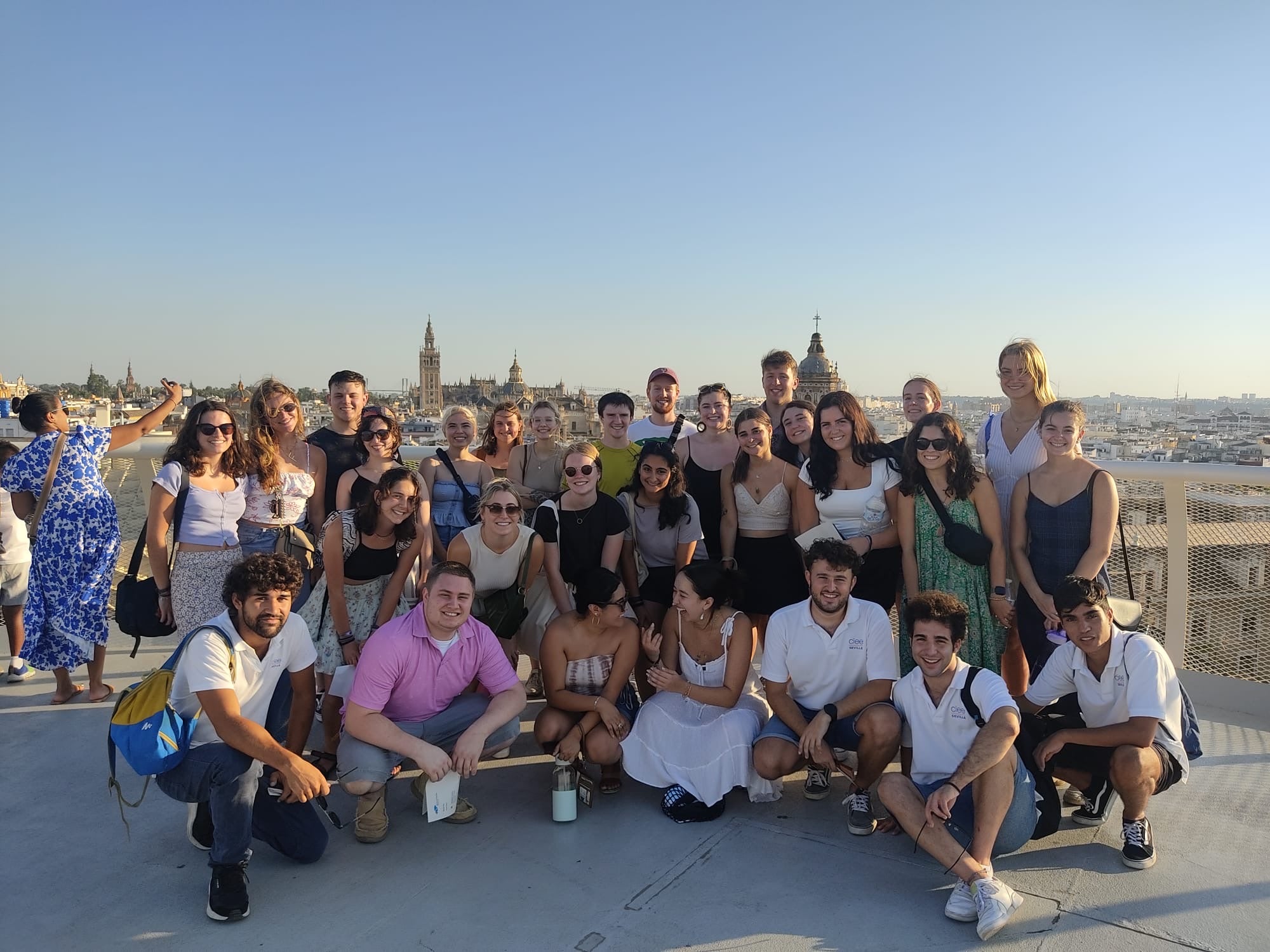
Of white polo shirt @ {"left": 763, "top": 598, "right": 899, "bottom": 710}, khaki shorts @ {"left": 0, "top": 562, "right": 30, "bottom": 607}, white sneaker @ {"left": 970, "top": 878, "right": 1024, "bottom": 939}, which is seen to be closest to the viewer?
white sneaker @ {"left": 970, "top": 878, "right": 1024, "bottom": 939}

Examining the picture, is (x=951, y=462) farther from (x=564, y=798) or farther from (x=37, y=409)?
(x=37, y=409)

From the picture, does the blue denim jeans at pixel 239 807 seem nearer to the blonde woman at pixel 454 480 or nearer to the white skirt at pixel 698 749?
the white skirt at pixel 698 749

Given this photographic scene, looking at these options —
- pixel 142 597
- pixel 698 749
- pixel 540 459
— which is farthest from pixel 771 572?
pixel 142 597

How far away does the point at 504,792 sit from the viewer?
3.20 m

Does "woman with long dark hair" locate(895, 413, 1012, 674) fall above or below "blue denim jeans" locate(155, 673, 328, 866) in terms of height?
above

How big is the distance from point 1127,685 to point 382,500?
2794 mm

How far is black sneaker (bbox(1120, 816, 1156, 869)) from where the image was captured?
263 cm

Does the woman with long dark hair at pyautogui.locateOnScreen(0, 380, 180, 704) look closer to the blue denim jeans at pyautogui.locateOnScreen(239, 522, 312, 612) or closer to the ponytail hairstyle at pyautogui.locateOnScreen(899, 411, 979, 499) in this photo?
the blue denim jeans at pyautogui.locateOnScreen(239, 522, 312, 612)

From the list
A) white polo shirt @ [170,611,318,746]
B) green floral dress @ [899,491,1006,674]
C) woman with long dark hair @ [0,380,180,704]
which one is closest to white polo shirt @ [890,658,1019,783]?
green floral dress @ [899,491,1006,674]

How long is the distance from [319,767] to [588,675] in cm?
113

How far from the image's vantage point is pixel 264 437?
3.71 meters

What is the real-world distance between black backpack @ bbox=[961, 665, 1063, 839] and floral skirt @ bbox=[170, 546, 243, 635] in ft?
9.51

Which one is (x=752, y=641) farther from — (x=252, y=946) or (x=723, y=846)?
(x=252, y=946)

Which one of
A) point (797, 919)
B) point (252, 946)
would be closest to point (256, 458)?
point (252, 946)
